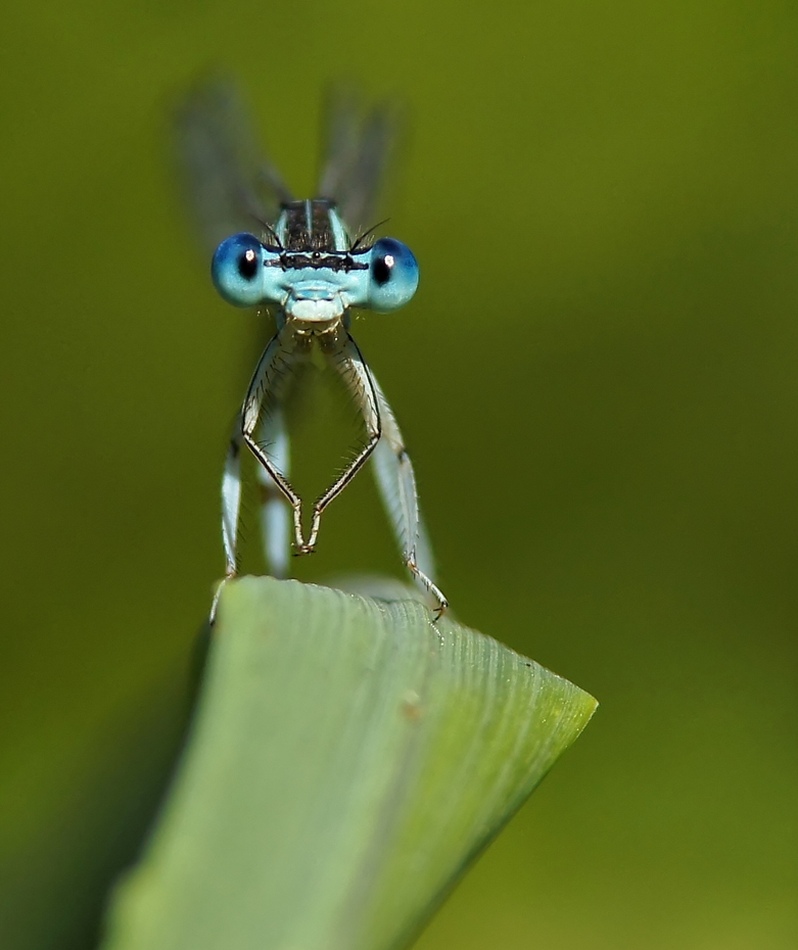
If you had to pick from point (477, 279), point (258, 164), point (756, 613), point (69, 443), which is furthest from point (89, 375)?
point (756, 613)

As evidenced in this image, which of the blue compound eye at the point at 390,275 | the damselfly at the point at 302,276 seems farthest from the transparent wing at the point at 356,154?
the blue compound eye at the point at 390,275

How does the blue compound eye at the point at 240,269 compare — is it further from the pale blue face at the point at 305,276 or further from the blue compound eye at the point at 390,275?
the blue compound eye at the point at 390,275

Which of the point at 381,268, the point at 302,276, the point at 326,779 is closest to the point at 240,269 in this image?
the point at 302,276

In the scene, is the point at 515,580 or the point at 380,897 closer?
the point at 380,897

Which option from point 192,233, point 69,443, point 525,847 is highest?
point 192,233

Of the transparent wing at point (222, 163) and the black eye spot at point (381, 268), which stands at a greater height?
the transparent wing at point (222, 163)

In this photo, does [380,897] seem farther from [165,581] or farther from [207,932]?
[165,581]

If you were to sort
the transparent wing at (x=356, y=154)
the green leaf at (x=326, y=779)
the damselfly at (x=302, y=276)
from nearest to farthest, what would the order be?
the green leaf at (x=326, y=779) < the damselfly at (x=302, y=276) < the transparent wing at (x=356, y=154)

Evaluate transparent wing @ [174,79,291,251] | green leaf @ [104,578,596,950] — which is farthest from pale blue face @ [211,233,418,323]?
green leaf @ [104,578,596,950]
